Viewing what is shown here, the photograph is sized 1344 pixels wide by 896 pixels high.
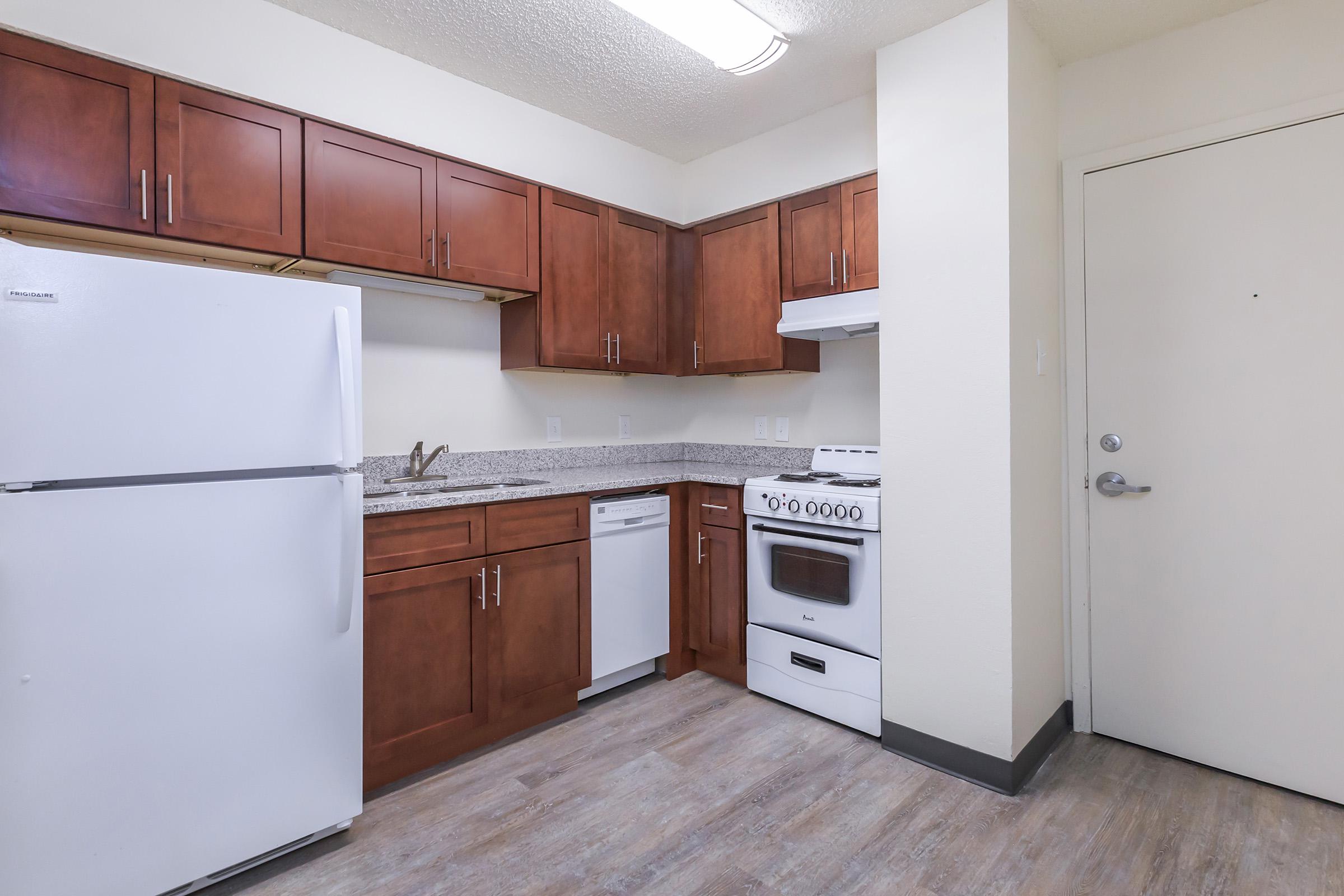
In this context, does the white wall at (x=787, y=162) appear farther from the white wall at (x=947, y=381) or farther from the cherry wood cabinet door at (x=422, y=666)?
the cherry wood cabinet door at (x=422, y=666)

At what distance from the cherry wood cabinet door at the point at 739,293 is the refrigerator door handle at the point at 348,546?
1.95 m

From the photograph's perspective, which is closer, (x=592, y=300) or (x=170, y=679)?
(x=170, y=679)

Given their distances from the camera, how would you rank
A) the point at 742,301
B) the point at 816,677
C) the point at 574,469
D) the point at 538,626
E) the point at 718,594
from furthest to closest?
the point at 574,469
the point at 742,301
the point at 718,594
the point at 816,677
the point at 538,626

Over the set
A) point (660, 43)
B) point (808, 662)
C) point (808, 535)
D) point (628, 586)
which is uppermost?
A: point (660, 43)

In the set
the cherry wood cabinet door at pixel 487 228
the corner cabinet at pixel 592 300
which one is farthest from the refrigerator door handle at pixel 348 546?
the corner cabinet at pixel 592 300

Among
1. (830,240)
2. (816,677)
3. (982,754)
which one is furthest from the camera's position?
(830,240)

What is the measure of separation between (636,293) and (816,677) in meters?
1.98

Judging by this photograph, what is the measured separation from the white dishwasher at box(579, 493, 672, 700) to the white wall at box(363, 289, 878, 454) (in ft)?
2.32

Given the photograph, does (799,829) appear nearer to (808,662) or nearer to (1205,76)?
(808,662)

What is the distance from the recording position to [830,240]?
2.82 m

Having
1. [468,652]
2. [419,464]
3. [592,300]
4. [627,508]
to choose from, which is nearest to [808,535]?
[627,508]

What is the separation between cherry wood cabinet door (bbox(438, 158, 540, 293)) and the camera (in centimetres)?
252

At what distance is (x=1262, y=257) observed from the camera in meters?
2.08

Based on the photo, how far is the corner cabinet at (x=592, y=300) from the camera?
9.43 ft
